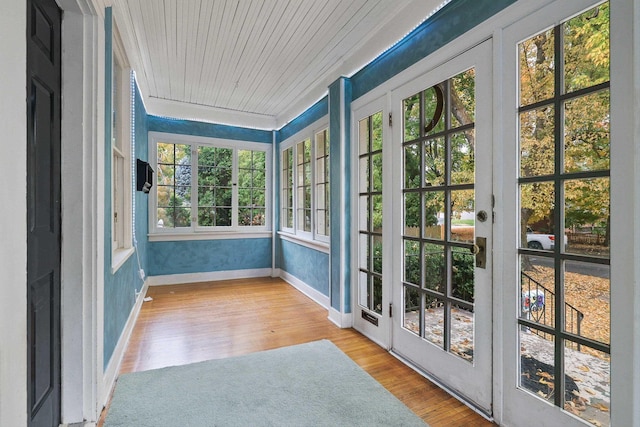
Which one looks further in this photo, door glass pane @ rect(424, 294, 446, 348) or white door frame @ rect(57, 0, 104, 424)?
door glass pane @ rect(424, 294, 446, 348)

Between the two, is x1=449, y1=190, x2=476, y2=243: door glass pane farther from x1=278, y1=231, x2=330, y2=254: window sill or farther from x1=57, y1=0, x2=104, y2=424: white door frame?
x1=57, y1=0, x2=104, y2=424: white door frame

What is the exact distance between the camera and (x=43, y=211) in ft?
4.65

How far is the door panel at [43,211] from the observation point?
4.20 feet

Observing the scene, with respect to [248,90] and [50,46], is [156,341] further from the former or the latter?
[248,90]

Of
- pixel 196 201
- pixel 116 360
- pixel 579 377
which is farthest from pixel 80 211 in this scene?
pixel 196 201

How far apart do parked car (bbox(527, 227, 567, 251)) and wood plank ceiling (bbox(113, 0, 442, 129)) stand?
1.56 m

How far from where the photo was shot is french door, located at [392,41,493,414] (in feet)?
5.90

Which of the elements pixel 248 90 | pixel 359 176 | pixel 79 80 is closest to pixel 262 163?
pixel 248 90

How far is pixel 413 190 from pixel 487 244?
0.69 meters

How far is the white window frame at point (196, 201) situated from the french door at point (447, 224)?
10.8 ft

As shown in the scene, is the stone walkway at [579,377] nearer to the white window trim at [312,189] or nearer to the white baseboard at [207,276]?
the white window trim at [312,189]

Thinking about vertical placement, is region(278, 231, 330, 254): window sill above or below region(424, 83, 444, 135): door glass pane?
below

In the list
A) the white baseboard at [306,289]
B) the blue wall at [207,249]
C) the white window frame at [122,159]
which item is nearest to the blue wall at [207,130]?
the blue wall at [207,249]

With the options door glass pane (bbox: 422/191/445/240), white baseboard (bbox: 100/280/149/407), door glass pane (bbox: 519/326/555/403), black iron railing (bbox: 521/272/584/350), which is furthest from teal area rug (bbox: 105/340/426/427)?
door glass pane (bbox: 422/191/445/240)
